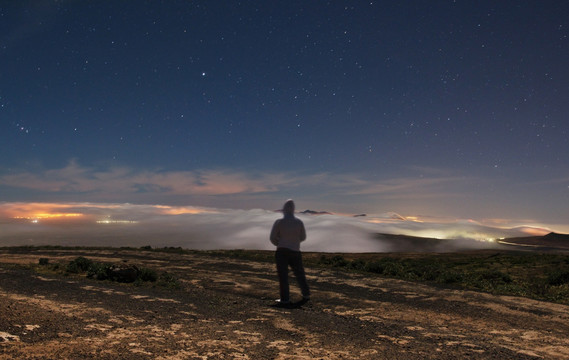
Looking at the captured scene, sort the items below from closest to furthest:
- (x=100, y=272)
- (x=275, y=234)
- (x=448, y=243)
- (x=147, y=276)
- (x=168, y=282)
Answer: (x=275, y=234), (x=168, y=282), (x=147, y=276), (x=100, y=272), (x=448, y=243)

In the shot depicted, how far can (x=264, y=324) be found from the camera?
7.34m

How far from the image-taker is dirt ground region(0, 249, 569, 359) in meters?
5.66

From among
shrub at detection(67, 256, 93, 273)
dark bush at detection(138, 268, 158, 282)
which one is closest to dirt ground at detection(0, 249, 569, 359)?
dark bush at detection(138, 268, 158, 282)

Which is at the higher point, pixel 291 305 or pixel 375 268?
pixel 291 305

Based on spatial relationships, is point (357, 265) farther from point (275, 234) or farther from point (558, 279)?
point (275, 234)

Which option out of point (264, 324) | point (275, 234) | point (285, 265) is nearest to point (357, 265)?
point (285, 265)

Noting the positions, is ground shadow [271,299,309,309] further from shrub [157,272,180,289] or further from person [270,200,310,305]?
shrub [157,272,180,289]

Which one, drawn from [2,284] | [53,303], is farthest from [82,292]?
[2,284]

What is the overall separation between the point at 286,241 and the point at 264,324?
8.12 ft

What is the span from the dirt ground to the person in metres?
0.76

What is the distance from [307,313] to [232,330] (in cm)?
224

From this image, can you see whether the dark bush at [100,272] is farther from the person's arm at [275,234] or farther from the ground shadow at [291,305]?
the person's arm at [275,234]

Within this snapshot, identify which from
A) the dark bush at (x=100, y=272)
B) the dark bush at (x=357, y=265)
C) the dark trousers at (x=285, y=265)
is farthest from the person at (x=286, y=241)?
the dark bush at (x=357, y=265)

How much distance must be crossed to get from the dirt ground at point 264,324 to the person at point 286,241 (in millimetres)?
757
